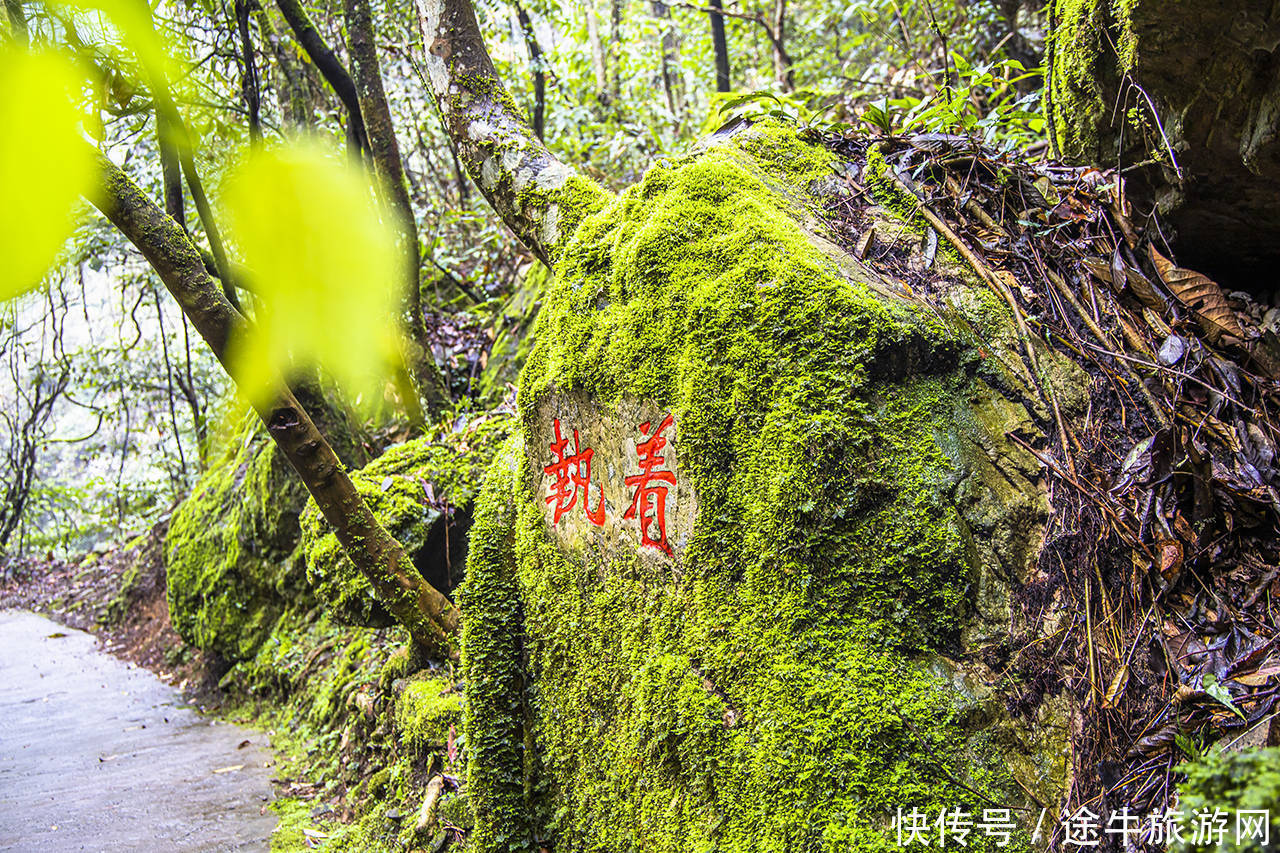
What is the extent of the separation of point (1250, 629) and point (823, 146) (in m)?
2.26

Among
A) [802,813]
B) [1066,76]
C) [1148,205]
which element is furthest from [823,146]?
[802,813]

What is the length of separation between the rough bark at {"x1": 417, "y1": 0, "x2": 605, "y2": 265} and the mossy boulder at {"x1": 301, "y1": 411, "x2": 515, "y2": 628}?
5.16 ft

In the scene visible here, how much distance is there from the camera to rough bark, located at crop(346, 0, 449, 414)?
5594 mm

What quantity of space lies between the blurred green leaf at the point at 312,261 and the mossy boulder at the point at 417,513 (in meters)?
3.94

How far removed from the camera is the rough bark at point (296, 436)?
2504 millimetres

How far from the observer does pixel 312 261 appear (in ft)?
2.16

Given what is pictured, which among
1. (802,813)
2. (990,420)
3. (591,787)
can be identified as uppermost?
(990,420)

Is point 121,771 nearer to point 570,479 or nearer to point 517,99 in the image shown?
point 570,479

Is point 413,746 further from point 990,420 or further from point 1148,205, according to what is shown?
point 1148,205

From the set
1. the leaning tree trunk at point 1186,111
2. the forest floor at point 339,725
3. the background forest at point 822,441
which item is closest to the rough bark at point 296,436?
the background forest at point 822,441

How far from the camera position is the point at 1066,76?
2.99 meters

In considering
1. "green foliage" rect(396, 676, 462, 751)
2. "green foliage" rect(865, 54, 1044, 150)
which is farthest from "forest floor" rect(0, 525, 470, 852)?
"green foliage" rect(865, 54, 1044, 150)

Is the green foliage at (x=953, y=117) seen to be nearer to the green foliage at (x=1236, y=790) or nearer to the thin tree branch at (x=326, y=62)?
the green foliage at (x=1236, y=790)

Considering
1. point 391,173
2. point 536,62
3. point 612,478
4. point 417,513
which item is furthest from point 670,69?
point 612,478
